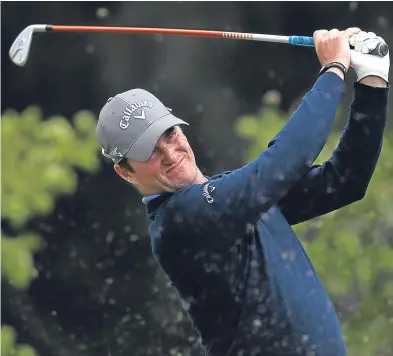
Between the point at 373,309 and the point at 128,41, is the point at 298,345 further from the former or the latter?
the point at 128,41

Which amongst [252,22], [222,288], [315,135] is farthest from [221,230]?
[252,22]

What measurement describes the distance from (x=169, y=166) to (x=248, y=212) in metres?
0.28

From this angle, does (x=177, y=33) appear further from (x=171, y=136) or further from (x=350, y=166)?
(x=350, y=166)

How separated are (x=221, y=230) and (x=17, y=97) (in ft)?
12.8

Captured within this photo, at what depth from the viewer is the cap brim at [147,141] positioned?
2654 mm

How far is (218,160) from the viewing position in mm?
6141

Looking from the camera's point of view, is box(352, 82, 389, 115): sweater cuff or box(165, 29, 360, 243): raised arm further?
box(352, 82, 389, 115): sweater cuff

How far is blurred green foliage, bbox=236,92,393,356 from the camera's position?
554 centimetres

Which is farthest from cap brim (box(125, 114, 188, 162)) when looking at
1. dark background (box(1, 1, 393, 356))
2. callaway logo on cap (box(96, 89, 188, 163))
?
dark background (box(1, 1, 393, 356))

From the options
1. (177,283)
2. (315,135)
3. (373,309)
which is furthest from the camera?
(373,309)

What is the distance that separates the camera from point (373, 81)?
2.71 metres

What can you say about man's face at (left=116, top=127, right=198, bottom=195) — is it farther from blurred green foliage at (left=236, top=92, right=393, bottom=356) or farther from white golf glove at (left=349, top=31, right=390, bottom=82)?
blurred green foliage at (left=236, top=92, right=393, bottom=356)

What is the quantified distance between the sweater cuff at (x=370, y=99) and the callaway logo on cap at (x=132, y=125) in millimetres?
493

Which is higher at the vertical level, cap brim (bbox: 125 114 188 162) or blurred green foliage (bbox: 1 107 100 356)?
cap brim (bbox: 125 114 188 162)
